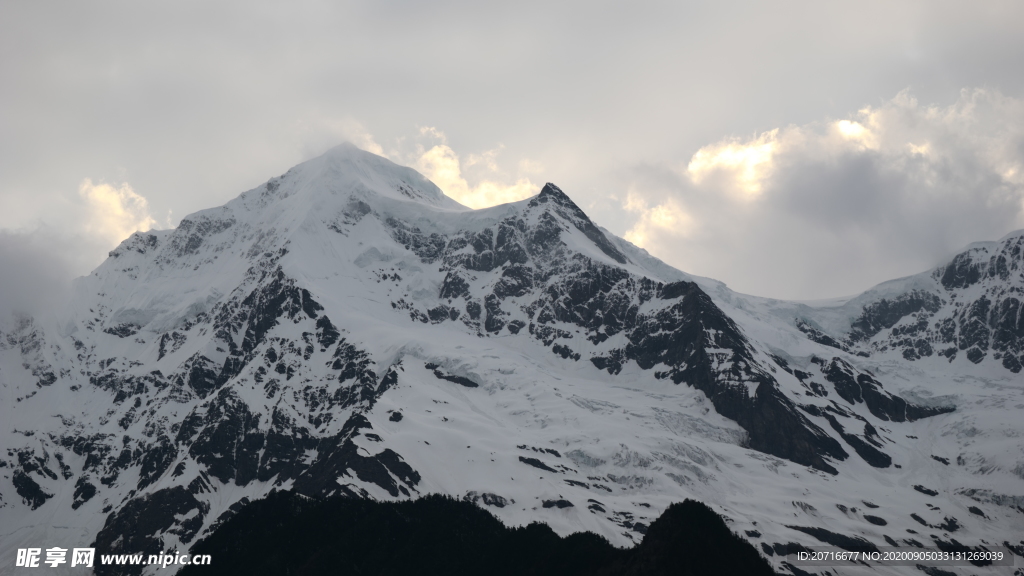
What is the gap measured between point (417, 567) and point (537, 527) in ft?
87.5

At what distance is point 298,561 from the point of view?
632ft

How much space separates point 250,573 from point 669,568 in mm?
89350

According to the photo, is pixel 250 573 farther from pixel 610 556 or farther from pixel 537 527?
pixel 610 556

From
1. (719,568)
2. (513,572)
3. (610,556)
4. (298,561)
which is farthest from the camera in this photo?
(298,561)

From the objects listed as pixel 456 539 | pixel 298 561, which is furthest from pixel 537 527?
pixel 298 561

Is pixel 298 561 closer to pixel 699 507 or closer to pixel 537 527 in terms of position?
pixel 537 527

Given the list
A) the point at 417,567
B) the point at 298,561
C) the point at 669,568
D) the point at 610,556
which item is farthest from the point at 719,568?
the point at 298,561

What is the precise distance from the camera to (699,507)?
150375 mm

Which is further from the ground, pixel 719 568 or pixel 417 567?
pixel 719 568

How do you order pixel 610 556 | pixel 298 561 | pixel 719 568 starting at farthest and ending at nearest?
pixel 298 561
pixel 610 556
pixel 719 568

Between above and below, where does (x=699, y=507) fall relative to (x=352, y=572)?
above

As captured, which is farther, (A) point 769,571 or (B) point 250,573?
(B) point 250,573

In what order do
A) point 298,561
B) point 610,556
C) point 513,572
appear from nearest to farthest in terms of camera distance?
point 610,556 → point 513,572 → point 298,561

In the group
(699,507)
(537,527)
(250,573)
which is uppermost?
(699,507)
